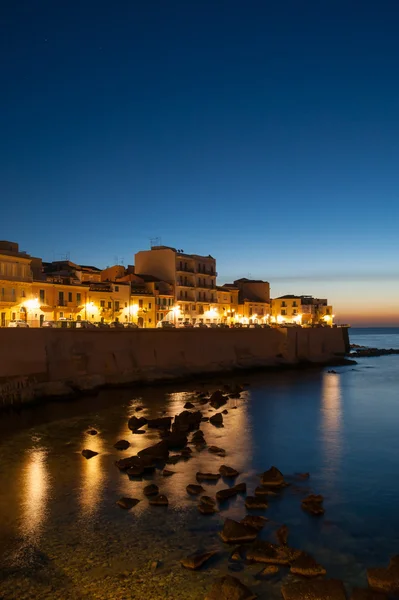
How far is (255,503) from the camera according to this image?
53.4 ft

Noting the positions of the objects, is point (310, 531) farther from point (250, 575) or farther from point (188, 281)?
point (188, 281)

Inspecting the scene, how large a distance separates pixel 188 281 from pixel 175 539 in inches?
2648

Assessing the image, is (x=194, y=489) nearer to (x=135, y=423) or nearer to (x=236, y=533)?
(x=236, y=533)

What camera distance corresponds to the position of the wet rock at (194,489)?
17.5 m

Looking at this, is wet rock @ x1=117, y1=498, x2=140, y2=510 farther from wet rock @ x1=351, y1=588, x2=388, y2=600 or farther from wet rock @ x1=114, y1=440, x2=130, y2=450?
wet rock @ x1=351, y1=588, x2=388, y2=600

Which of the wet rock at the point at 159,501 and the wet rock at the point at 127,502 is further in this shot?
the wet rock at the point at 159,501

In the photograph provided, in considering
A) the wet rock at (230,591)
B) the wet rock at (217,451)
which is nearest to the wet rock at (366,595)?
the wet rock at (230,591)

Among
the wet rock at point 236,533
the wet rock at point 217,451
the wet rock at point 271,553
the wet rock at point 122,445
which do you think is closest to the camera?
the wet rock at point 271,553

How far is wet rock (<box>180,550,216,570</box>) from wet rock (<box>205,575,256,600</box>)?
1.15 m

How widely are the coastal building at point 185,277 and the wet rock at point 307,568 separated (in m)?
63.9

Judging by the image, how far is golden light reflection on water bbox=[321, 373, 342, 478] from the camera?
2334 cm

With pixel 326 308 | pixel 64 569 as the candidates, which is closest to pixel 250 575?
pixel 64 569

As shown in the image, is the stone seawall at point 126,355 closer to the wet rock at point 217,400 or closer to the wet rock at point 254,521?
the wet rock at point 217,400

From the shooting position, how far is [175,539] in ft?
45.9
